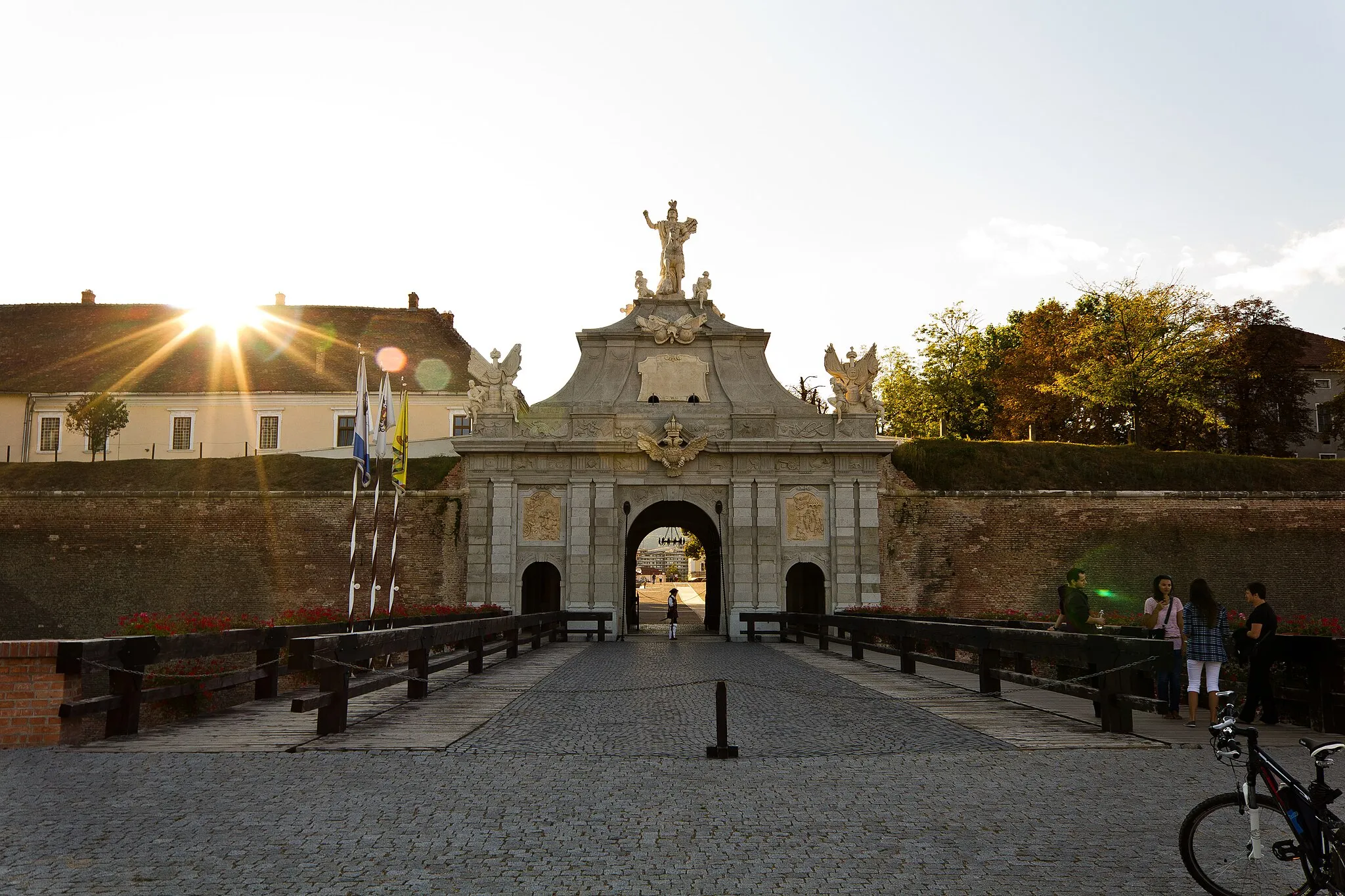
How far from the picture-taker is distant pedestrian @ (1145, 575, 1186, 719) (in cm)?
1179

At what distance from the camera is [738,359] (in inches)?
1282

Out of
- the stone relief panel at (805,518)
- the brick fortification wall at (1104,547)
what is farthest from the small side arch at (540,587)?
the brick fortification wall at (1104,547)

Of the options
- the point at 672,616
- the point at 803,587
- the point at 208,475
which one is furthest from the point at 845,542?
the point at 208,475

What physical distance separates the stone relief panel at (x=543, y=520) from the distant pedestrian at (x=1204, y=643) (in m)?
22.1

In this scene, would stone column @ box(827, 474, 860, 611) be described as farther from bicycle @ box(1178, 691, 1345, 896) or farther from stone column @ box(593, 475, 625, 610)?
bicycle @ box(1178, 691, 1345, 896)

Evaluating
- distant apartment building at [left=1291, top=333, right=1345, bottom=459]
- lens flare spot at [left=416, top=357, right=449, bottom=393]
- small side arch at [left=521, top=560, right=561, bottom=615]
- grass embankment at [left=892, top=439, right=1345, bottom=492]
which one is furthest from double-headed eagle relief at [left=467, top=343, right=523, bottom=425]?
distant apartment building at [left=1291, top=333, right=1345, bottom=459]

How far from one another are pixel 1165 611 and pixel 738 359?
69.3ft

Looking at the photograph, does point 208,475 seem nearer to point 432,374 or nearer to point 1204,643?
point 432,374

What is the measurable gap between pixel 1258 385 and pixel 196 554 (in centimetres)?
4453

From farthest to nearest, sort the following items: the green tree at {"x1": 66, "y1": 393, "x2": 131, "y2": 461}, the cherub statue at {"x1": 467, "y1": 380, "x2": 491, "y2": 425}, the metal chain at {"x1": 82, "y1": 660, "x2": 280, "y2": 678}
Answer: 1. the green tree at {"x1": 66, "y1": 393, "x2": 131, "y2": 461}
2. the cherub statue at {"x1": 467, "y1": 380, "x2": 491, "y2": 425}
3. the metal chain at {"x1": 82, "y1": 660, "x2": 280, "y2": 678}

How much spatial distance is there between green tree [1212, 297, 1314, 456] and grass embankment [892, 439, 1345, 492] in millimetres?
12611

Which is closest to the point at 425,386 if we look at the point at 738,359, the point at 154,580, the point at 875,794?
the point at 154,580

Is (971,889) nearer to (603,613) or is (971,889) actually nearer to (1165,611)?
(1165,611)

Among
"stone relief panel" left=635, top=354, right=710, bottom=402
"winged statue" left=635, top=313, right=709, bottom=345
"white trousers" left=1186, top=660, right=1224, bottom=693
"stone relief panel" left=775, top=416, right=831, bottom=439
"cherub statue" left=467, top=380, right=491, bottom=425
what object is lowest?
"white trousers" left=1186, top=660, right=1224, bottom=693
